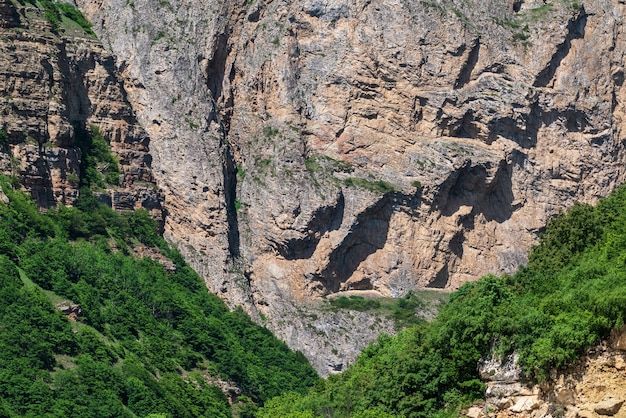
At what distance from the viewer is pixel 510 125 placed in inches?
4830

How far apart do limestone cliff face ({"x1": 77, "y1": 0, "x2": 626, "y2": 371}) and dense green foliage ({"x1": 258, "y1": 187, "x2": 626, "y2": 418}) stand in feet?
171

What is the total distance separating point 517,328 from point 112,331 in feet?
191

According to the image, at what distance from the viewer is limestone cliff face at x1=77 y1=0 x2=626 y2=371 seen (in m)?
121

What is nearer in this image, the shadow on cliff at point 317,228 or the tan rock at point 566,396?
the tan rock at point 566,396

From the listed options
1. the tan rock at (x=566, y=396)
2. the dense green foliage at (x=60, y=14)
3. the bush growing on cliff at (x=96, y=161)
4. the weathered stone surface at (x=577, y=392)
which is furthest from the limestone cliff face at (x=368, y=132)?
the tan rock at (x=566, y=396)

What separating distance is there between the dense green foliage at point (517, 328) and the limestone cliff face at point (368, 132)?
171 feet

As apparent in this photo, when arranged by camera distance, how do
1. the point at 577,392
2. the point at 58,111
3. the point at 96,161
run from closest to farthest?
the point at 577,392 < the point at 58,111 < the point at 96,161

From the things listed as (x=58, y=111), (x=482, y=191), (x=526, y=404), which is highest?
(x=58, y=111)

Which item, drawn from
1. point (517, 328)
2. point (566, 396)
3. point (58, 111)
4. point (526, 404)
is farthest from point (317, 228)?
point (566, 396)

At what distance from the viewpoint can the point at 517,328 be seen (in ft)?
154

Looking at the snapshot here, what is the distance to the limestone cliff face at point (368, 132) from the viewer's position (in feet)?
398

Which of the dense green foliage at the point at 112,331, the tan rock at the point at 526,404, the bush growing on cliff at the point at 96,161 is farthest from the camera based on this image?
the bush growing on cliff at the point at 96,161

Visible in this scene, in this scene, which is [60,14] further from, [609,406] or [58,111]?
[609,406]

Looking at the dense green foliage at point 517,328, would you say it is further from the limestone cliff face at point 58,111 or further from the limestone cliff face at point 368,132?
the limestone cliff face at point 368,132
